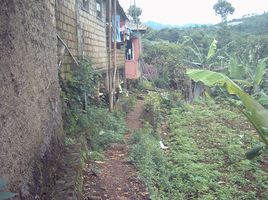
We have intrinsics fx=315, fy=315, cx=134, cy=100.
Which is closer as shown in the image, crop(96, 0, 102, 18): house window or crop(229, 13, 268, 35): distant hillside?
crop(96, 0, 102, 18): house window

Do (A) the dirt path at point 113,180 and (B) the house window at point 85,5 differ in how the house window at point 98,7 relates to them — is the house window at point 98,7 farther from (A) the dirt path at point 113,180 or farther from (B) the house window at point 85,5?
(A) the dirt path at point 113,180

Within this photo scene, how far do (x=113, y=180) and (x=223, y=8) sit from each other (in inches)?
1660

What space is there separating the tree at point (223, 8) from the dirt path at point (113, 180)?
40.3 meters

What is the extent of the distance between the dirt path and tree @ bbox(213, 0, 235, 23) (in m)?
40.3

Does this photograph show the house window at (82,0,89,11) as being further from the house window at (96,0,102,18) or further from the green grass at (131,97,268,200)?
the green grass at (131,97,268,200)

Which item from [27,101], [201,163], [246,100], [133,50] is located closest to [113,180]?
[27,101]

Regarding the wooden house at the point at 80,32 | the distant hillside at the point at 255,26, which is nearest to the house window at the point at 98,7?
the wooden house at the point at 80,32

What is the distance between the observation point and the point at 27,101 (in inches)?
125

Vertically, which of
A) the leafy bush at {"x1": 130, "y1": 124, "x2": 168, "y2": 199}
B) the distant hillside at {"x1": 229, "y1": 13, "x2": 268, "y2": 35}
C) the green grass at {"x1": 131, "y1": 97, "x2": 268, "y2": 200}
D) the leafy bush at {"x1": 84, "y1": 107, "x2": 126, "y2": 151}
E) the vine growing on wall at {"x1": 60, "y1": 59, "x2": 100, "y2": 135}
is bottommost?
the green grass at {"x1": 131, "y1": 97, "x2": 268, "y2": 200}

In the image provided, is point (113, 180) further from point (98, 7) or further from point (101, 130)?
point (98, 7)

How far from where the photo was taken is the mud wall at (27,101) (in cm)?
259

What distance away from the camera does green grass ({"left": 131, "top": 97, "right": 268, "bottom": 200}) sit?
6.30 metres

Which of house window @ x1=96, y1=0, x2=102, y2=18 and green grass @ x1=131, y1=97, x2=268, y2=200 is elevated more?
house window @ x1=96, y1=0, x2=102, y2=18

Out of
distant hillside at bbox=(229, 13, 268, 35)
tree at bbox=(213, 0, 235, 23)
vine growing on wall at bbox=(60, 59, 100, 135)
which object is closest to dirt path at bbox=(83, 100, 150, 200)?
vine growing on wall at bbox=(60, 59, 100, 135)
